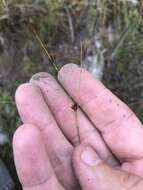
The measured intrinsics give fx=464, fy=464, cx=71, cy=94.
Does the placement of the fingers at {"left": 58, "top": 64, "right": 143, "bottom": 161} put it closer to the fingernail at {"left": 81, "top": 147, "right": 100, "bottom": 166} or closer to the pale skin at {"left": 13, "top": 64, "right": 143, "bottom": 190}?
the pale skin at {"left": 13, "top": 64, "right": 143, "bottom": 190}

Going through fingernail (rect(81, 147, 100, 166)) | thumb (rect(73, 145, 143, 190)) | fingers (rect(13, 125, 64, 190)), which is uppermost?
fingers (rect(13, 125, 64, 190))

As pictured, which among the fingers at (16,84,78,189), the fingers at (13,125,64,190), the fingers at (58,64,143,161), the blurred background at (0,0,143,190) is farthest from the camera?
the blurred background at (0,0,143,190)

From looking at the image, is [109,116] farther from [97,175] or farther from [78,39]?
[78,39]

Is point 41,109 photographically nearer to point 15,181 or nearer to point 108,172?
point 108,172

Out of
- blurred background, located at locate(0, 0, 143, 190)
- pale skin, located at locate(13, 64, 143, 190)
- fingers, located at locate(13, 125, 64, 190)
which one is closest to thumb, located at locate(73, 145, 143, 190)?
pale skin, located at locate(13, 64, 143, 190)

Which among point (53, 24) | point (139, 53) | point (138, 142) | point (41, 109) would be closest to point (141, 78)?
point (139, 53)

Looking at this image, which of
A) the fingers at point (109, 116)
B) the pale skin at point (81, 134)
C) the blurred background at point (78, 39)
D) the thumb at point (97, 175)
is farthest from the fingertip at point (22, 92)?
the blurred background at point (78, 39)

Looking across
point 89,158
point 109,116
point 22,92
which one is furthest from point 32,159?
point 109,116

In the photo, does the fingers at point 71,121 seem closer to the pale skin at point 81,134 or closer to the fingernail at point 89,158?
the pale skin at point 81,134

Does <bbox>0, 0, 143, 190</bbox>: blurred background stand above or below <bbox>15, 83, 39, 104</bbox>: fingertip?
below
